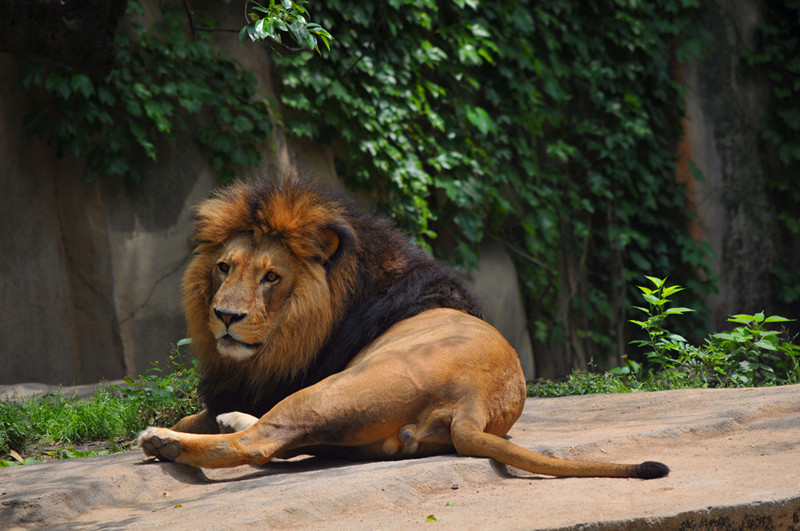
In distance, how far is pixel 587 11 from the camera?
9164 mm

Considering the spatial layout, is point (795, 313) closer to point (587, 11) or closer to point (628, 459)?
point (587, 11)

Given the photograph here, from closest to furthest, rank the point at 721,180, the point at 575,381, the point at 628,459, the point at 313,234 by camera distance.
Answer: the point at 628,459 < the point at 313,234 < the point at 575,381 < the point at 721,180

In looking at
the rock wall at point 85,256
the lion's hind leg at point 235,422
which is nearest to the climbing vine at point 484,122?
the rock wall at point 85,256

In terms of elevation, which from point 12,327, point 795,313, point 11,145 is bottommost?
point 795,313

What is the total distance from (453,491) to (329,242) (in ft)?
4.45

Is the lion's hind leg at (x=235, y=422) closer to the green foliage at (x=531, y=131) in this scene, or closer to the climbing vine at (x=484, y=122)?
the climbing vine at (x=484, y=122)

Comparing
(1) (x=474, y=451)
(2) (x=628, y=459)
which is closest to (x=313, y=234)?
(1) (x=474, y=451)

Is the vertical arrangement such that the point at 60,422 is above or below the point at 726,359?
above

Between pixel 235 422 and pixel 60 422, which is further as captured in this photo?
pixel 60 422

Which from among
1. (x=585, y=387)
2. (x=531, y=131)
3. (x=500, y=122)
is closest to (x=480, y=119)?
(x=500, y=122)

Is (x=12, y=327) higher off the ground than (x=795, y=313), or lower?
higher

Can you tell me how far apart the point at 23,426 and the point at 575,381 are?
129 inches

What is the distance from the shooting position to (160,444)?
9.97 ft

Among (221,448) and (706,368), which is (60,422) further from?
(706,368)
